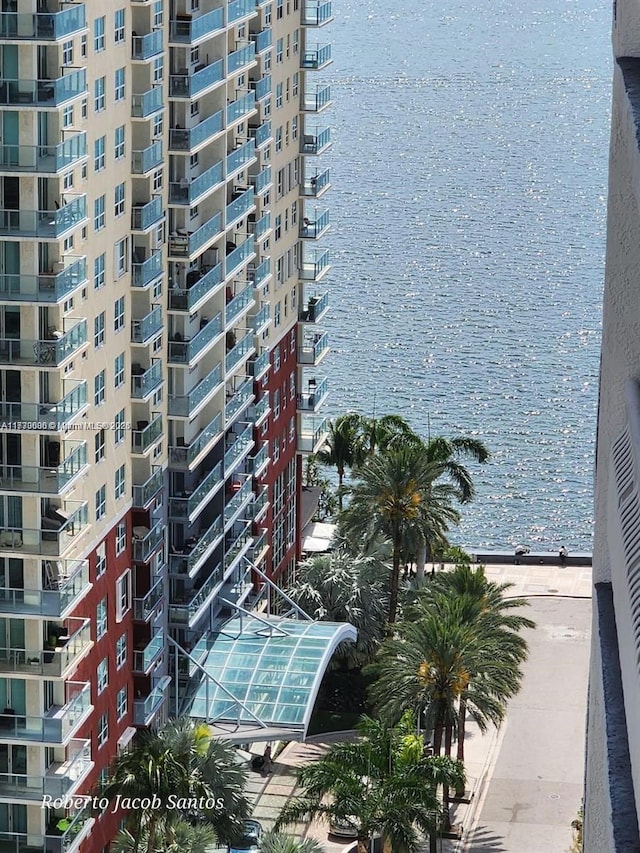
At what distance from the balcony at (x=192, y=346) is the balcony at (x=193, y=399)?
1064 mm

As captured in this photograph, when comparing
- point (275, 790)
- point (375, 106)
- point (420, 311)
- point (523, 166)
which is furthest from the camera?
point (375, 106)

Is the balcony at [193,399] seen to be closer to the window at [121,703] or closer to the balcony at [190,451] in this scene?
the balcony at [190,451]

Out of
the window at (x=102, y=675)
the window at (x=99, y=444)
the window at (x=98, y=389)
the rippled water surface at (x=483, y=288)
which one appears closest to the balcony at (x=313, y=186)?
the window at (x=98, y=389)

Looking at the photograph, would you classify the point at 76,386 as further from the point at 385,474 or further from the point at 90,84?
the point at 385,474

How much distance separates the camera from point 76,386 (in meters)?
35.9

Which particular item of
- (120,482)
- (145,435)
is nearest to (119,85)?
(145,435)

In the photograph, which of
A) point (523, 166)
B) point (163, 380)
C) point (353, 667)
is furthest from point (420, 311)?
point (163, 380)

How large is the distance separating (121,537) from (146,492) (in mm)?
1617

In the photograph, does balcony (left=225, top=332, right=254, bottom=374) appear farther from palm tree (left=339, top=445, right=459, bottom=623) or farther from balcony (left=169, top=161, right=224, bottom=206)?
balcony (left=169, top=161, right=224, bottom=206)

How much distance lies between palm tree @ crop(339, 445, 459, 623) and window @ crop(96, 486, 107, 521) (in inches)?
601

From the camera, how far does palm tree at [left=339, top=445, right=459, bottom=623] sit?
53000 mm

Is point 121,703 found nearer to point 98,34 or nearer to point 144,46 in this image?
point 144,46

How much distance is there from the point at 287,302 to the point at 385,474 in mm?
8767

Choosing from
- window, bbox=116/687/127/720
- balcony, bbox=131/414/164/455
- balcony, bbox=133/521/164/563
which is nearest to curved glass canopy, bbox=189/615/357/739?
window, bbox=116/687/127/720
